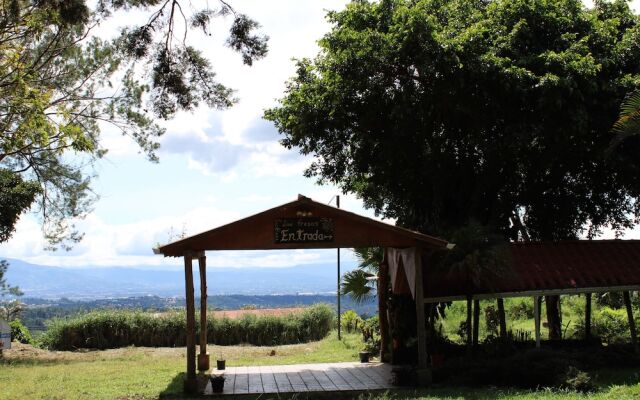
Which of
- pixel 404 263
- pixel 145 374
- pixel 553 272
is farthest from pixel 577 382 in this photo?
pixel 145 374

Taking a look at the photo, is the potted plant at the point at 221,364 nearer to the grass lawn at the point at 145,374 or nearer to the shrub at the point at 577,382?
the grass lawn at the point at 145,374

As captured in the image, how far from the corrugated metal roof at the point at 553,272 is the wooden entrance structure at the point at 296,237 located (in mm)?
1713

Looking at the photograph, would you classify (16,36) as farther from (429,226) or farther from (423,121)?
(429,226)

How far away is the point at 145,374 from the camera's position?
13.1 meters

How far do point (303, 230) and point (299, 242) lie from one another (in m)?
0.23

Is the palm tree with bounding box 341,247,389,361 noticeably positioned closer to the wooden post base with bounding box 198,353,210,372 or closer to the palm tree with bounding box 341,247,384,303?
the palm tree with bounding box 341,247,384,303

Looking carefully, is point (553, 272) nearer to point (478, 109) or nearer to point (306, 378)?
point (478, 109)

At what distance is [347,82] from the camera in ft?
44.7

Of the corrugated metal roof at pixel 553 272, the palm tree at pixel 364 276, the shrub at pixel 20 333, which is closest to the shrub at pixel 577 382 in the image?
the corrugated metal roof at pixel 553 272

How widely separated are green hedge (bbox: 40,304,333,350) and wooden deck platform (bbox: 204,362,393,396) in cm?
828

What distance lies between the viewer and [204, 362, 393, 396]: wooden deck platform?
11.0 metres

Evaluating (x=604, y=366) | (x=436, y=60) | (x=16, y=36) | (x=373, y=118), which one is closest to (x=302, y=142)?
(x=373, y=118)

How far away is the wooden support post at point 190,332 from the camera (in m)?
10.8

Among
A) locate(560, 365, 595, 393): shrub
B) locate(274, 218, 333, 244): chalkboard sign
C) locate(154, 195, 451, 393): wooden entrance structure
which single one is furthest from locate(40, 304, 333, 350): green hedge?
locate(560, 365, 595, 393): shrub
